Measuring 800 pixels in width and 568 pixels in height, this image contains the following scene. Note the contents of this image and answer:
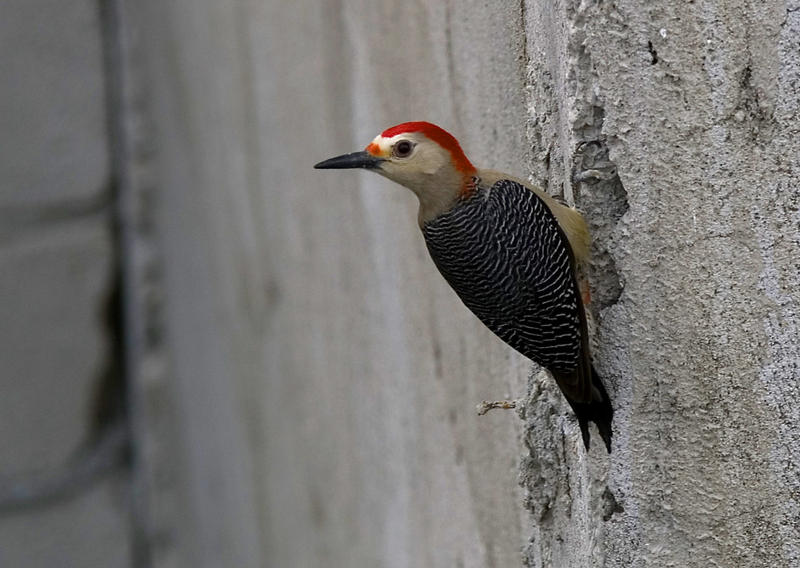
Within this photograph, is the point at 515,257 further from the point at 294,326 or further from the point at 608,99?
the point at 294,326

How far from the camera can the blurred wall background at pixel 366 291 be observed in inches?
48.9

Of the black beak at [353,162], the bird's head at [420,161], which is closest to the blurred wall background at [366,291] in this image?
the bird's head at [420,161]

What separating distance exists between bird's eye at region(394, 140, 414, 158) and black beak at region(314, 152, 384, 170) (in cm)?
3

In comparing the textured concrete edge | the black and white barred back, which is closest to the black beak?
the black and white barred back

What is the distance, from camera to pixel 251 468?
412cm

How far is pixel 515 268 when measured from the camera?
165cm

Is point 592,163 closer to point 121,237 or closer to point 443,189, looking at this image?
point 443,189

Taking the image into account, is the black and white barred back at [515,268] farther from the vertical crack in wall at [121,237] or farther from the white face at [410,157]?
the vertical crack in wall at [121,237]

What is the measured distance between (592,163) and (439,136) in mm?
430

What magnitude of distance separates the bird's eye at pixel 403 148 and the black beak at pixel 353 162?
0.11 ft

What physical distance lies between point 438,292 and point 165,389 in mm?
3129

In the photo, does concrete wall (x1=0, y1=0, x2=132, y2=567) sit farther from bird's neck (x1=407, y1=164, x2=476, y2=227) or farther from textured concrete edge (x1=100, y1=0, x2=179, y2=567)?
bird's neck (x1=407, y1=164, x2=476, y2=227)

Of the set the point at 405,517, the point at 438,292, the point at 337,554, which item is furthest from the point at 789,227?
the point at 337,554

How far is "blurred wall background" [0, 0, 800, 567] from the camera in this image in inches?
48.9
